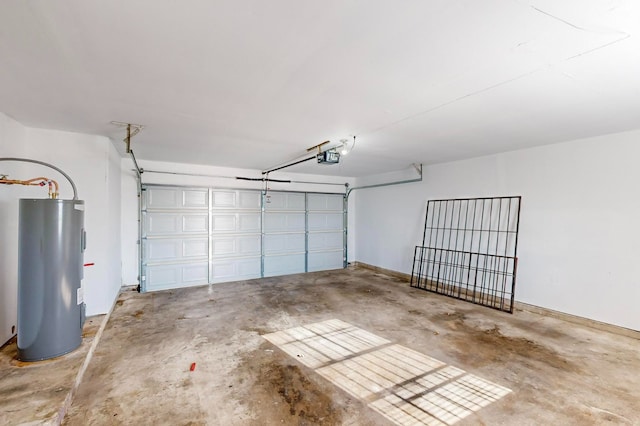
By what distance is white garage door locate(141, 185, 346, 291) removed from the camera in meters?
5.41

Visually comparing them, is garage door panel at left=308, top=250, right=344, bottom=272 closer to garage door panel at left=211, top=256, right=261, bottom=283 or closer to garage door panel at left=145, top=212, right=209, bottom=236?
garage door panel at left=211, top=256, right=261, bottom=283

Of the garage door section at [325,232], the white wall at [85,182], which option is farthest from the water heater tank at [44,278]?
the garage door section at [325,232]

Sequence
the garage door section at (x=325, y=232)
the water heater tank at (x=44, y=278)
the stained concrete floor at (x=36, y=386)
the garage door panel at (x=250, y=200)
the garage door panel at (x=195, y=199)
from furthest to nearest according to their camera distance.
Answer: the garage door section at (x=325, y=232)
the garage door panel at (x=250, y=200)
the garage door panel at (x=195, y=199)
the water heater tank at (x=44, y=278)
the stained concrete floor at (x=36, y=386)

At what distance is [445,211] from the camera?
218 inches

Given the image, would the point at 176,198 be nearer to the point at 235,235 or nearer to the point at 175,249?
the point at 175,249

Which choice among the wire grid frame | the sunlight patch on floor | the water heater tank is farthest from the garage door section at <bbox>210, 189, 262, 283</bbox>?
the wire grid frame

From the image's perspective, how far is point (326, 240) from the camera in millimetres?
7375

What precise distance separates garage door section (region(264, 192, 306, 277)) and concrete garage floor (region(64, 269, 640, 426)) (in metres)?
1.94

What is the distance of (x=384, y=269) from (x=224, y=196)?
4126 millimetres

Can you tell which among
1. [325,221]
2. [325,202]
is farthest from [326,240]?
[325,202]

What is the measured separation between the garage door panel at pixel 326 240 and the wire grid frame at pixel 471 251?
217 cm

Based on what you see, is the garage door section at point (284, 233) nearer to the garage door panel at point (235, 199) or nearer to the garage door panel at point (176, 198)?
the garage door panel at point (235, 199)

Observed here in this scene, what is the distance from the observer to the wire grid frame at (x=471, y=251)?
4.55m

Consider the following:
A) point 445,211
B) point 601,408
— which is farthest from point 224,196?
point 601,408
